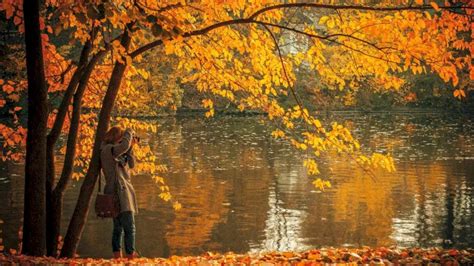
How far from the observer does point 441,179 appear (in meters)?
23.1

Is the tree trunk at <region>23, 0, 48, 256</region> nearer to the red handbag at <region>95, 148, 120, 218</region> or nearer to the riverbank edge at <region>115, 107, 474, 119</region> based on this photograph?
the red handbag at <region>95, 148, 120, 218</region>

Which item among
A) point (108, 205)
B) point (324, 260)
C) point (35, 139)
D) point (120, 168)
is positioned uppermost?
point (35, 139)

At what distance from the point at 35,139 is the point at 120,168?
3.72ft

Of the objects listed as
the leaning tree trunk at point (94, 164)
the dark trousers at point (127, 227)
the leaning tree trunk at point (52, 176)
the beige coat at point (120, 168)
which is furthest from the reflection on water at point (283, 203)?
the beige coat at point (120, 168)

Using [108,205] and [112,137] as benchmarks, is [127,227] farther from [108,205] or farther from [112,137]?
[112,137]

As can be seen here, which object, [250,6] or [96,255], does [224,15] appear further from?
[96,255]

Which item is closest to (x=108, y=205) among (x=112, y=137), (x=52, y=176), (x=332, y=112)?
(x=112, y=137)

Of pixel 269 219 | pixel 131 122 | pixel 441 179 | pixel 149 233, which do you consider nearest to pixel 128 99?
pixel 131 122

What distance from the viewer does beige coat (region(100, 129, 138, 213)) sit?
9.01 metres

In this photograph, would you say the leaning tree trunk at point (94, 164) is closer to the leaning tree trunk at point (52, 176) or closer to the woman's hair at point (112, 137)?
the leaning tree trunk at point (52, 176)

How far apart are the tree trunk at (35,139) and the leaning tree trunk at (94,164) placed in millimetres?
1002

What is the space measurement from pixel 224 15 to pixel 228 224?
21.2 ft

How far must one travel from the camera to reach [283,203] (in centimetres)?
1880

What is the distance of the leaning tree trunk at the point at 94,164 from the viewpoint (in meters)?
9.74
